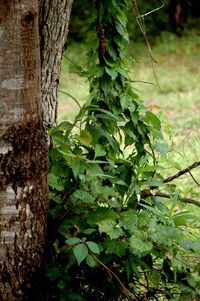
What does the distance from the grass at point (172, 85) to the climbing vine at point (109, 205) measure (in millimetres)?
2147

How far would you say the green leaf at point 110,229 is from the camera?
2.01 m

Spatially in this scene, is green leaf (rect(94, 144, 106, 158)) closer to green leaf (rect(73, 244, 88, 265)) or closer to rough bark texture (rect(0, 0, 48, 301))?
rough bark texture (rect(0, 0, 48, 301))

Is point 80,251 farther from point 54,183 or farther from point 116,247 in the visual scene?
point 54,183

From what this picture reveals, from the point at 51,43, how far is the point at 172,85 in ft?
21.6

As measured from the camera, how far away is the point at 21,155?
200 cm

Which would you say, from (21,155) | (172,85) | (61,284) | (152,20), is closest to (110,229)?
(61,284)

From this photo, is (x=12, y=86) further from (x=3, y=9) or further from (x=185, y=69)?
(x=185, y=69)

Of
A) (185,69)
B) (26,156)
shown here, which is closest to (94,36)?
(26,156)

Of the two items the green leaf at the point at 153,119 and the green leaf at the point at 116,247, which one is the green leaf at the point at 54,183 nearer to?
the green leaf at the point at 116,247

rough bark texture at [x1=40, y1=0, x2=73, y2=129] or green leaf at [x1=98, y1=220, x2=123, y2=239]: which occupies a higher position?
rough bark texture at [x1=40, y1=0, x2=73, y2=129]

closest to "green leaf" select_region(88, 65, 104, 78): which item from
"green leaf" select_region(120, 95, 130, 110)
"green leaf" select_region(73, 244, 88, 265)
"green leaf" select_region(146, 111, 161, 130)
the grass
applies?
"green leaf" select_region(120, 95, 130, 110)

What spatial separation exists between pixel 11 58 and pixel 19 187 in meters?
0.53

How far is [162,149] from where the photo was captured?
2.46 m

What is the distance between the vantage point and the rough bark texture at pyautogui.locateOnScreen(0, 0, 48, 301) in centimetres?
189
